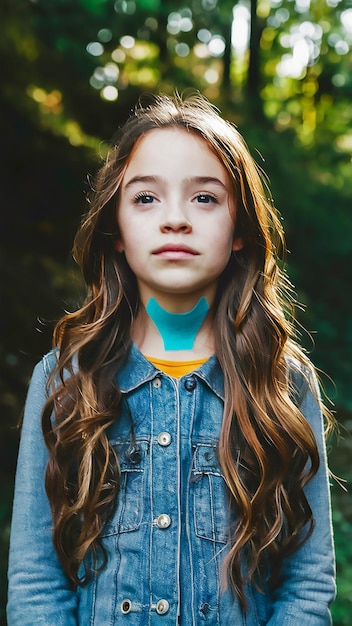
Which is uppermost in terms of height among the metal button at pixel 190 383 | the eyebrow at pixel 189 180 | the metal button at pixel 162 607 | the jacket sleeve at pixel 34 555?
the eyebrow at pixel 189 180

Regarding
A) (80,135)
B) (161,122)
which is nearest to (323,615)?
(161,122)

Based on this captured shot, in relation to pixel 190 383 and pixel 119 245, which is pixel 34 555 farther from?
pixel 119 245

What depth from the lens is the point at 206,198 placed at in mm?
1706

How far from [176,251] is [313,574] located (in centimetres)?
86

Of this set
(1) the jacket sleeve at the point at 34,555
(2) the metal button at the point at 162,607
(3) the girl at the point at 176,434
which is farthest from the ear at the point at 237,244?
(2) the metal button at the point at 162,607

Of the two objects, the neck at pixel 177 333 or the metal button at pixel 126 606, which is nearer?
the metal button at pixel 126 606

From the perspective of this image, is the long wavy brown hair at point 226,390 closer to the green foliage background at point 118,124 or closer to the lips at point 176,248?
the lips at point 176,248

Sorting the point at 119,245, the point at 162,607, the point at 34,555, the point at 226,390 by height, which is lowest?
the point at 162,607

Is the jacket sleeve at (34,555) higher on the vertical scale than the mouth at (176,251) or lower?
lower

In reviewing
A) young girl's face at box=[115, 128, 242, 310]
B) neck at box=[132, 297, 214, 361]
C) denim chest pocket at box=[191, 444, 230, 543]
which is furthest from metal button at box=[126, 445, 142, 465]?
young girl's face at box=[115, 128, 242, 310]

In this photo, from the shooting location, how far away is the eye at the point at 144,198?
171 centimetres

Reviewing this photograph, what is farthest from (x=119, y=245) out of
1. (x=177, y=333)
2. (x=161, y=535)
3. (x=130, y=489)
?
(x=161, y=535)

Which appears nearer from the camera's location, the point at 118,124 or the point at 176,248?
the point at 176,248

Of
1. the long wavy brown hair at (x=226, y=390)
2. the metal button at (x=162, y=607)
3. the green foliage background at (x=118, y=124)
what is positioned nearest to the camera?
the metal button at (x=162, y=607)
